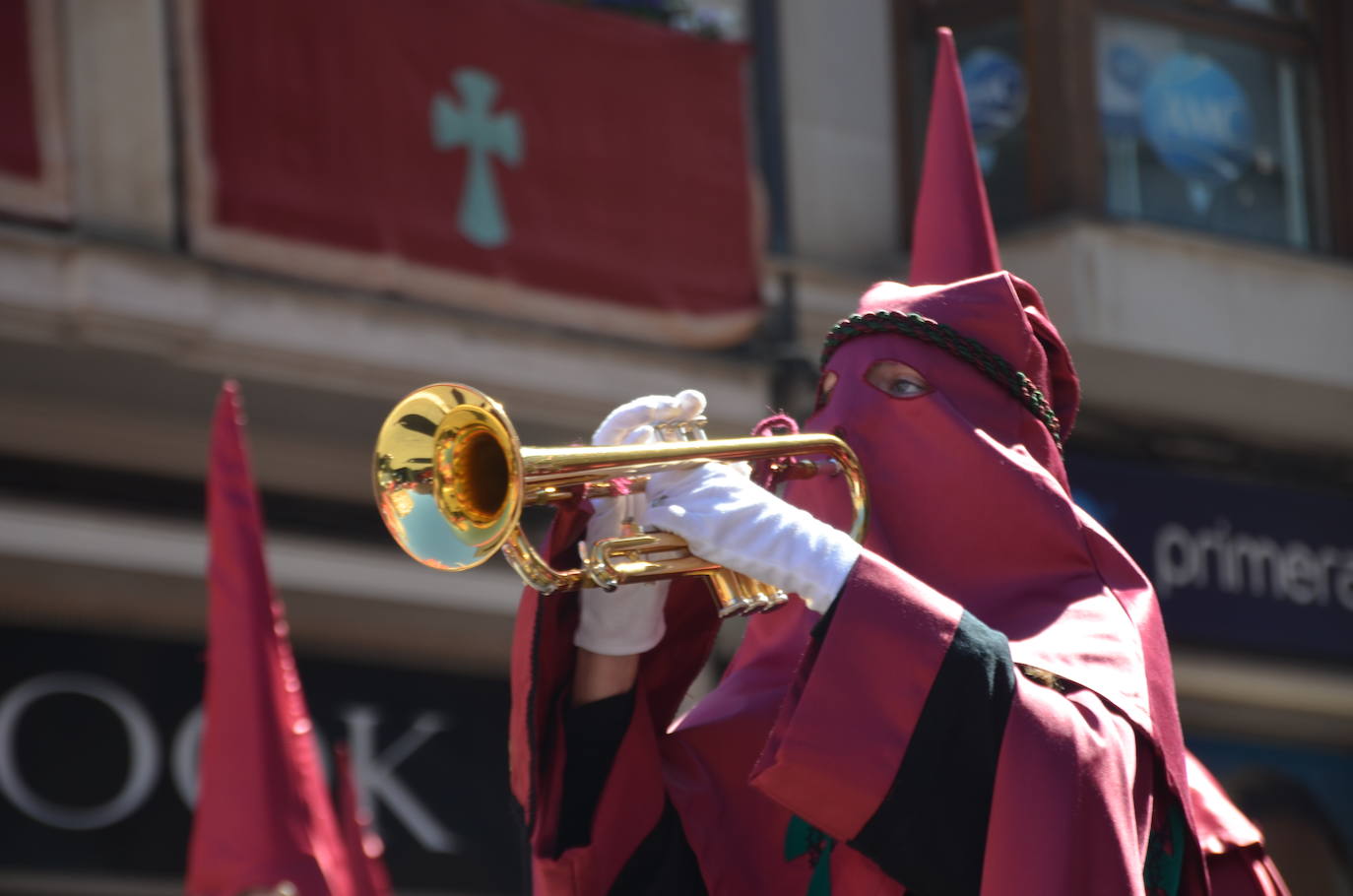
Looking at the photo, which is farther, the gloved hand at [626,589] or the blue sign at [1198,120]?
the blue sign at [1198,120]

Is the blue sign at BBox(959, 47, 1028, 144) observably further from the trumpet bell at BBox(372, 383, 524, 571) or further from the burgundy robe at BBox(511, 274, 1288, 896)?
the trumpet bell at BBox(372, 383, 524, 571)

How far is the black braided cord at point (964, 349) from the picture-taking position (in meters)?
3.45

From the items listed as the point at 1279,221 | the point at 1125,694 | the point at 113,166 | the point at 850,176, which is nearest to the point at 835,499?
the point at 1125,694

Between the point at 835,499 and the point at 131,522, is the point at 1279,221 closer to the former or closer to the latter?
the point at 131,522

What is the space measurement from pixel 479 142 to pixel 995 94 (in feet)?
10.0

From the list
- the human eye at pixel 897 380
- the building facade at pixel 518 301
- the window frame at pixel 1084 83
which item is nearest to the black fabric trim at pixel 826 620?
the human eye at pixel 897 380

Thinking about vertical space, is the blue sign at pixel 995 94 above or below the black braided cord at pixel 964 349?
above

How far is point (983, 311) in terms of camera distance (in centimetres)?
350

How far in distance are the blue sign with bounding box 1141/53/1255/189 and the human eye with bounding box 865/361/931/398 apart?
25.5 ft

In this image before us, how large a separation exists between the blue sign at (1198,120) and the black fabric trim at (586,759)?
816cm

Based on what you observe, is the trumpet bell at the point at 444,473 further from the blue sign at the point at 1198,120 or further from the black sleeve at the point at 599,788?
the blue sign at the point at 1198,120

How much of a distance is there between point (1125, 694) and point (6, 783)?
5.89m

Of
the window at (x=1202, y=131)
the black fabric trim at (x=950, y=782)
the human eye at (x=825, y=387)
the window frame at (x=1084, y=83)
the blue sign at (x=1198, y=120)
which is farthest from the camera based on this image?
the blue sign at (x=1198, y=120)

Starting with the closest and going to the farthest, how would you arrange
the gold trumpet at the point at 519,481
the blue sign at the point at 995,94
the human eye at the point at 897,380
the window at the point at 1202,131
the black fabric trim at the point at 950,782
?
1. the black fabric trim at the point at 950,782
2. the gold trumpet at the point at 519,481
3. the human eye at the point at 897,380
4. the blue sign at the point at 995,94
5. the window at the point at 1202,131
